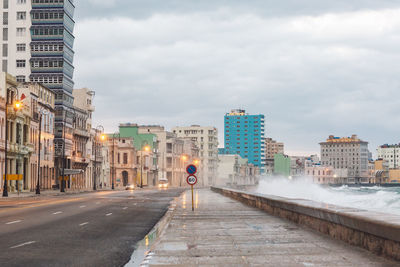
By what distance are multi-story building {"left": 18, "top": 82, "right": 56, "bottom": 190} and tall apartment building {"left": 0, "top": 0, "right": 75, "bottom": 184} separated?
12140 mm

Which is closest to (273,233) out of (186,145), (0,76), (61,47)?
(0,76)

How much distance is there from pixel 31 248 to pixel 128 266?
3809 mm

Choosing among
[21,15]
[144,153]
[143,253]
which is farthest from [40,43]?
[143,253]

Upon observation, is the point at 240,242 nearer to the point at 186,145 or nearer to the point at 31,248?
the point at 31,248

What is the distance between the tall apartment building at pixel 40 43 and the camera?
11131 cm

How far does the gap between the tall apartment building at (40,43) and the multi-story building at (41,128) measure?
12.1 meters

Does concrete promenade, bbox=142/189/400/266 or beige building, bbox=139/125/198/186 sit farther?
beige building, bbox=139/125/198/186

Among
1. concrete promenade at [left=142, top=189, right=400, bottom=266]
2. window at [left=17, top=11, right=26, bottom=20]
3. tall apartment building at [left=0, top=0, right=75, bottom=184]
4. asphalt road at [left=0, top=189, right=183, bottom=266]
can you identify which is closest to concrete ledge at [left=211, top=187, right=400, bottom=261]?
concrete promenade at [left=142, top=189, right=400, bottom=266]

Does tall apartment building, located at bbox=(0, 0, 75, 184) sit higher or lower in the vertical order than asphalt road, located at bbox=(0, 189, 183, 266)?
higher

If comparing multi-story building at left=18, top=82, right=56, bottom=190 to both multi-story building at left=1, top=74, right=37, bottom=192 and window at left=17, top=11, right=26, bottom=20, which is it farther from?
window at left=17, top=11, right=26, bottom=20

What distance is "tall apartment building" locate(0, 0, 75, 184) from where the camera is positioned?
4382 inches

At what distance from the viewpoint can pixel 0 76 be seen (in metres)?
70.5

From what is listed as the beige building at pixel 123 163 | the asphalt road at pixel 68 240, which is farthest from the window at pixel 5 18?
the asphalt road at pixel 68 240

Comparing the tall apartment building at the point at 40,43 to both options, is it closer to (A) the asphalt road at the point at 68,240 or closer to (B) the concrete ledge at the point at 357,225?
(A) the asphalt road at the point at 68,240
